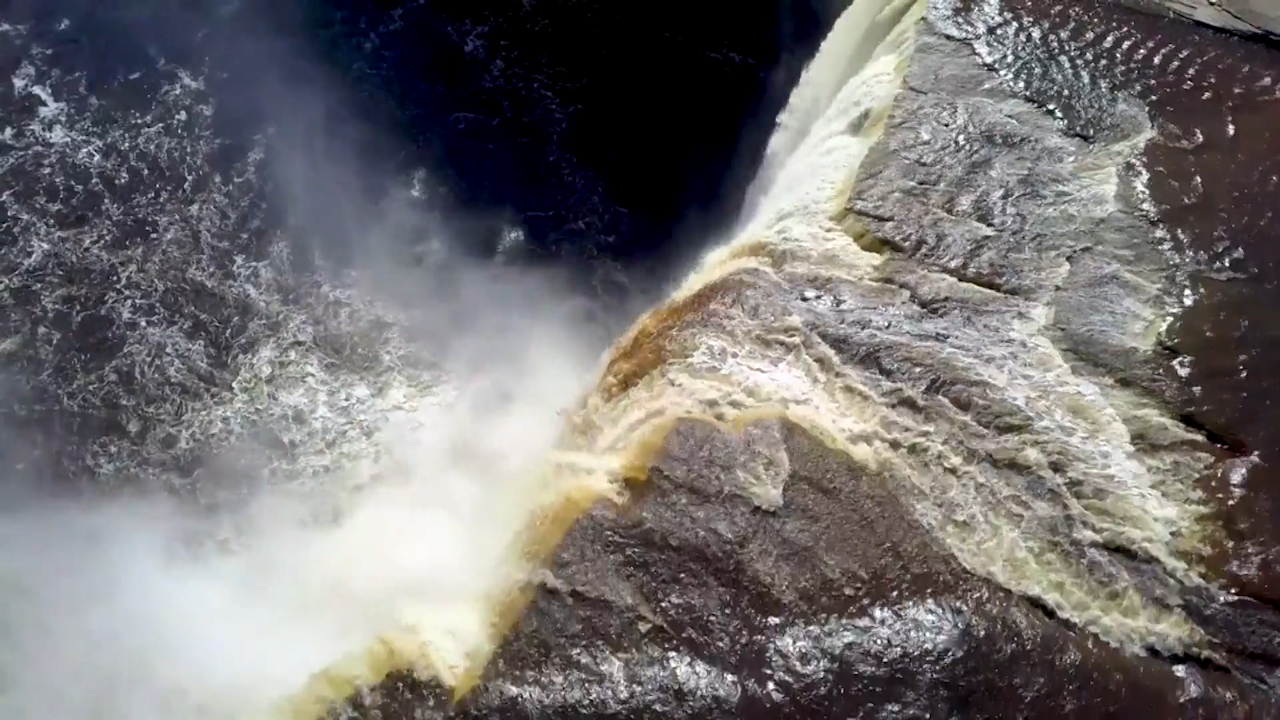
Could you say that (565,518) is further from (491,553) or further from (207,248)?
(207,248)

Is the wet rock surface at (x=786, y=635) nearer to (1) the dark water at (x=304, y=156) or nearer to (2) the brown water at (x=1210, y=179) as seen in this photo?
(2) the brown water at (x=1210, y=179)

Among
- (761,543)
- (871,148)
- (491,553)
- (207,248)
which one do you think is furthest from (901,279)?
(207,248)

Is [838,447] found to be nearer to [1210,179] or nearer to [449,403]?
[449,403]

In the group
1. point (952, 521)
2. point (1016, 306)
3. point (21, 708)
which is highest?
point (1016, 306)

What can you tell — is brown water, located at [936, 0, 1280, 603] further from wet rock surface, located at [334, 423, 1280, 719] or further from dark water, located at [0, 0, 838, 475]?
dark water, located at [0, 0, 838, 475]

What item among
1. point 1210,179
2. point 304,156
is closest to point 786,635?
point 1210,179

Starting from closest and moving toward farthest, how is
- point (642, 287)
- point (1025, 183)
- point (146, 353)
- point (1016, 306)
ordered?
1. point (1016, 306)
2. point (1025, 183)
3. point (146, 353)
4. point (642, 287)
